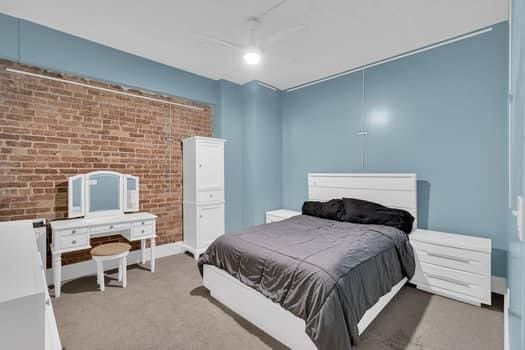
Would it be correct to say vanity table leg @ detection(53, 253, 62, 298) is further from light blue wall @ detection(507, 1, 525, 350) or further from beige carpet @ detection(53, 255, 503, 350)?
light blue wall @ detection(507, 1, 525, 350)

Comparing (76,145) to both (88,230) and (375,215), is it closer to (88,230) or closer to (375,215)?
(88,230)

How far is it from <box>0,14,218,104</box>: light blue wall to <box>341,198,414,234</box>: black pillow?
3.05 metres

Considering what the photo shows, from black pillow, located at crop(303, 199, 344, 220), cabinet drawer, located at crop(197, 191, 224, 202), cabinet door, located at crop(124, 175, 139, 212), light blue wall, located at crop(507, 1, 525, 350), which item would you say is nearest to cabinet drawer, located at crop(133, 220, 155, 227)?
cabinet door, located at crop(124, 175, 139, 212)

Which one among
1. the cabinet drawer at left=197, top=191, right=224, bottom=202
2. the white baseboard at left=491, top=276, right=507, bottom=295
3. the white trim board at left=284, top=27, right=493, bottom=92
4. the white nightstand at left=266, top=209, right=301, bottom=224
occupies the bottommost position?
the white baseboard at left=491, top=276, right=507, bottom=295

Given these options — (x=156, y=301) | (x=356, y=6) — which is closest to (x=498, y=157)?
(x=356, y=6)

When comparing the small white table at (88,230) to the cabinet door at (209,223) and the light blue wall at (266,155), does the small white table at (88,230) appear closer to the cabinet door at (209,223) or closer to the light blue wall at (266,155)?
the cabinet door at (209,223)

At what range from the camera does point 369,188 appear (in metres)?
3.56

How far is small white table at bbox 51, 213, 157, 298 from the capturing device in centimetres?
259

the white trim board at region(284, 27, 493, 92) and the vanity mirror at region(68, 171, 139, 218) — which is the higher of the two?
the white trim board at region(284, 27, 493, 92)

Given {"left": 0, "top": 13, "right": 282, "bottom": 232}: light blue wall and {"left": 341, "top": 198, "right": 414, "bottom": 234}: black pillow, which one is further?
{"left": 0, "top": 13, "right": 282, "bottom": 232}: light blue wall

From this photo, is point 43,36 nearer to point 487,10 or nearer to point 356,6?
point 356,6

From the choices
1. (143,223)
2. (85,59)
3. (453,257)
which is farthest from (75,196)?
(453,257)

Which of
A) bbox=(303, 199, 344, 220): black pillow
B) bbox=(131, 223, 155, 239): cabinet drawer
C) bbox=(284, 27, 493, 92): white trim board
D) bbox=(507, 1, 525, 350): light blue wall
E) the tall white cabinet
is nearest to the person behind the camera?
bbox=(507, 1, 525, 350): light blue wall

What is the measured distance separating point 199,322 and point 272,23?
3165 mm
